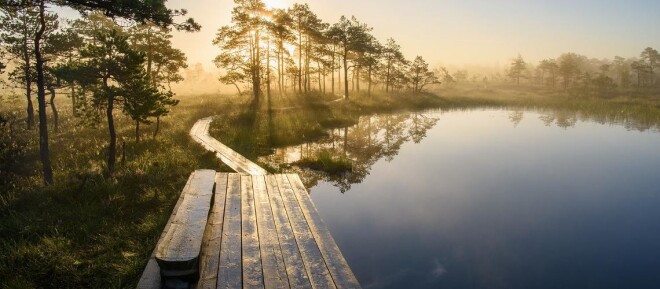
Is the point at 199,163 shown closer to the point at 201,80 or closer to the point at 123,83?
the point at 123,83

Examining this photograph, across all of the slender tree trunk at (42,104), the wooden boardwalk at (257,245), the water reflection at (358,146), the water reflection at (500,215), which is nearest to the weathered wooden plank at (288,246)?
the wooden boardwalk at (257,245)

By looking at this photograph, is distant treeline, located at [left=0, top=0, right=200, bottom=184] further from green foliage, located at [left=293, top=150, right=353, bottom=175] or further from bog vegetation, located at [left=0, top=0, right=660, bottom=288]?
green foliage, located at [left=293, top=150, right=353, bottom=175]

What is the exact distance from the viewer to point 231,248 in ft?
18.9

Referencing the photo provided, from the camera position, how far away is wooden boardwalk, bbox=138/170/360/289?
4.86 m

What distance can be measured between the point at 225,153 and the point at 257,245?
10100 millimetres

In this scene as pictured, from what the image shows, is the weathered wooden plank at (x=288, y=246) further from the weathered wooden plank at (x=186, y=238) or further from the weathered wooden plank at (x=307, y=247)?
the weathered wooden plank at (x=186, y=238)

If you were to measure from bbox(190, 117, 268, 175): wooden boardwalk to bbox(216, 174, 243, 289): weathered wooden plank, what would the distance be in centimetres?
349

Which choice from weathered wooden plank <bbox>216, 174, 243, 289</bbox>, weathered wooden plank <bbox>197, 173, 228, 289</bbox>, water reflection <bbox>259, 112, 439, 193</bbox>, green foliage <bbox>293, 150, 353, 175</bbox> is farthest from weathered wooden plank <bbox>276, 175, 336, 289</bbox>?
green foliage <bbox>293, 150, 353, 175</bbox>

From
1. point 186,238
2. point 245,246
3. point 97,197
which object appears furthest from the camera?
point 97,197

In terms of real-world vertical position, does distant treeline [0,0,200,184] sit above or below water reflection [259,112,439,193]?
above

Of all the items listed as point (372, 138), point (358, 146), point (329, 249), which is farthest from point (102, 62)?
point (372, 138)

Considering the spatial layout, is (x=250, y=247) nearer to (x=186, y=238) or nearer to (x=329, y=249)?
(x=186, y=238)

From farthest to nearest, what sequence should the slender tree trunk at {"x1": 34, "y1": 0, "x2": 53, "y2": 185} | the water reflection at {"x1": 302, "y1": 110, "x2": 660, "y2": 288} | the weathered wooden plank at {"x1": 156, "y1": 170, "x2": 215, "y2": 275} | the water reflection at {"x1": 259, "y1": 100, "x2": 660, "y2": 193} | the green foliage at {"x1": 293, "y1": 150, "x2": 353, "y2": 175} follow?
1. the green foliage at {"x1": 293, "y1": 150, "x2": 353, "y2": 175}
2. the water reflection at {"x1": 259, "y1": 100, "x2": 660, "y2": 193}
3. the slender tree trunk at {"x1": 34, "y1": 0, "x2": 53, "y2": 185}
4. the water reflection at {"x1": 302, "y1": 110, "x2": 660, "y2": 288}
5. the weathered wooden plank at {"x1": 156, "y1": 170, "x2": 215, "y2": 275}

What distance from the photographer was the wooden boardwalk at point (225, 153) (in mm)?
12133
